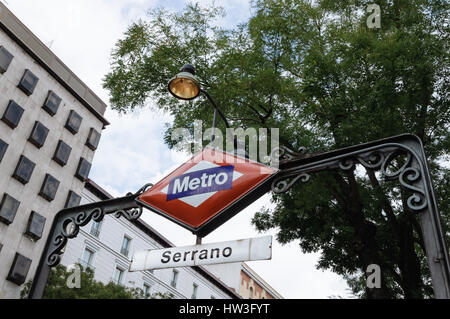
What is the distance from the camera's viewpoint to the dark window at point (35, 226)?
2844 cm

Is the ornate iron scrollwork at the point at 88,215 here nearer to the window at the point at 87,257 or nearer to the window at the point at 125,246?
the window at the point at 87,257

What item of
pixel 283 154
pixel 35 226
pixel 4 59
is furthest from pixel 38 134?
pixel 283 154

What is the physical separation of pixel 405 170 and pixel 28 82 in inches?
1321

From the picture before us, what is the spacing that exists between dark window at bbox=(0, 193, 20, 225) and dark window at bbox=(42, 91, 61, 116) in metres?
8.40

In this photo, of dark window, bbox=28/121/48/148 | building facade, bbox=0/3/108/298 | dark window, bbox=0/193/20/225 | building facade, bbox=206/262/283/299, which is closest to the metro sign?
building facade, bbox=0/3/108/298

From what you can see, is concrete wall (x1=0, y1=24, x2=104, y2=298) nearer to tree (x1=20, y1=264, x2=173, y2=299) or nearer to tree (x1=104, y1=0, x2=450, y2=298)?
tree (x1=20, y1=264, x2=173, y2=299)

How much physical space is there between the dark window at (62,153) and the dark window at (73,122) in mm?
1713

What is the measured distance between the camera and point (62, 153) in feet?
109

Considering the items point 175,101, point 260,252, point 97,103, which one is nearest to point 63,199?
point 97,103

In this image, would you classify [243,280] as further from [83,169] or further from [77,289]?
[77,289]

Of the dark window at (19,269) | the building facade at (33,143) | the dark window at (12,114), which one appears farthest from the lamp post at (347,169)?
the dark window at (12,114)

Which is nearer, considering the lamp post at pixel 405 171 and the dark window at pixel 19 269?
the lamp post at pixel 405 171

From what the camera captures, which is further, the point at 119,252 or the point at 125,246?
the point at 125,246
